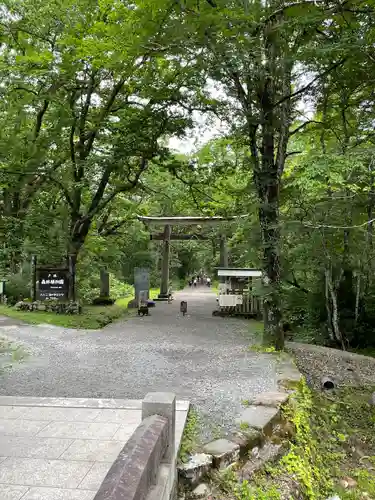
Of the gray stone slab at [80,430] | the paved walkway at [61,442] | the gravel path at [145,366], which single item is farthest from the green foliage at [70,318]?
the gray stone slab at [80,430]

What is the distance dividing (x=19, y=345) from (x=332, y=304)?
24.0ft

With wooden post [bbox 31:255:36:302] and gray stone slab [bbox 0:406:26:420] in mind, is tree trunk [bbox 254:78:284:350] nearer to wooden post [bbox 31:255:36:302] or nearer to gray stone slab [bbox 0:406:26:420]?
gray stone slab [bbox 0:406:26:420]

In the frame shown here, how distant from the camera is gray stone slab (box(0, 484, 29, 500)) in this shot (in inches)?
110

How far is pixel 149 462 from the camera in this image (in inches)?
94.7

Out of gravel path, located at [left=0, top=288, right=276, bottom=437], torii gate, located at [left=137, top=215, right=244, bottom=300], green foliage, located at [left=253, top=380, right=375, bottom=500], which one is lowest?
green foliage, located at [left=253, top=380, right=375, bottom=500]

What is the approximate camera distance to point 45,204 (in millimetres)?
15023

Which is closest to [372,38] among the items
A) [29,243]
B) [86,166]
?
[86,166]

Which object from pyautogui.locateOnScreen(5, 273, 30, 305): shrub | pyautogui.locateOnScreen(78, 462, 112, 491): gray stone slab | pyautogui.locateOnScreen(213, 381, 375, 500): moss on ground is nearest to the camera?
pyautogui.locateOnScreen(78, 462, 112, 491): gray stone slab

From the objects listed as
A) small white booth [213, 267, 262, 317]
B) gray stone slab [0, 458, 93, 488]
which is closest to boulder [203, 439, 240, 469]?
gray stone slab [0, 458, 93, 488]

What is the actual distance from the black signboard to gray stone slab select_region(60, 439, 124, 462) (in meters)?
9.96

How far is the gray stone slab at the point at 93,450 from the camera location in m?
3.40

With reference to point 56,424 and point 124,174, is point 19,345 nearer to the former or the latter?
point 56,424

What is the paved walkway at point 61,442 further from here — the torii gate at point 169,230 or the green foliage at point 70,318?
the torii gate at point 169,230

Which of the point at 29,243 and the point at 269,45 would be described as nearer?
the point at 269,45
